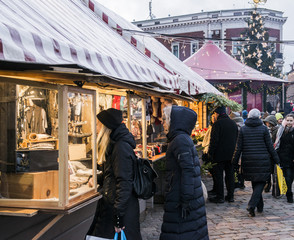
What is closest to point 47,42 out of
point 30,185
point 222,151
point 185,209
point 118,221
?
point 30,185

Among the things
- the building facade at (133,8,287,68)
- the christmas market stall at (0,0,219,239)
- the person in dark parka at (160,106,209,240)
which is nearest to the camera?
the christmas market stall at (0,0,219,239)

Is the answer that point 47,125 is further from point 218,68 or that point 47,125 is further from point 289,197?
point 218,68

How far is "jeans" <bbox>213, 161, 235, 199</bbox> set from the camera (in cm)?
741

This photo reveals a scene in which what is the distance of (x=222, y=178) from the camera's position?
7.41 meters

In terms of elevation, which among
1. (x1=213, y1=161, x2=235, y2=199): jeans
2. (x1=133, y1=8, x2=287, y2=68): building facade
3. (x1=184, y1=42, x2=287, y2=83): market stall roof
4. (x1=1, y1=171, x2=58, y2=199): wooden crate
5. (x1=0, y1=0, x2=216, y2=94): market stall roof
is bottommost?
(x1=213, y1=161, x2=235, y2=199): jeans

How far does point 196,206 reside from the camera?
3480mm

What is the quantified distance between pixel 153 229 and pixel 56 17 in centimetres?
344

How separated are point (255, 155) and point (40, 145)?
402 centimetres

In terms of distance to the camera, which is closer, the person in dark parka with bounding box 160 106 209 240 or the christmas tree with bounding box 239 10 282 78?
the person in dark parka with bounding box 160 106 209 240

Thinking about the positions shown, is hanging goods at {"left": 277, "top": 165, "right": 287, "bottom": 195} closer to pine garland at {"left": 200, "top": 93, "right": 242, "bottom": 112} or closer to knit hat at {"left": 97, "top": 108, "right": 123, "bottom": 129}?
pine garland at {"left": 200, "top": 93, "right": 242, "bottom": 112}

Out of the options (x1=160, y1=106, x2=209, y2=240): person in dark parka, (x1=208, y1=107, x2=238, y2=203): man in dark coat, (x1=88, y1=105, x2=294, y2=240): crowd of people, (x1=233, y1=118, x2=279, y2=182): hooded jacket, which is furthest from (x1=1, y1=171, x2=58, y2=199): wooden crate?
(x1=208, y1=107, x2=238, y2=203): man in dark coat

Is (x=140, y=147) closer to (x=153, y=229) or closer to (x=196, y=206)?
Result: (x=153, y=229)


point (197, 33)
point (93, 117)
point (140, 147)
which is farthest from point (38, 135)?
point (197, 33)

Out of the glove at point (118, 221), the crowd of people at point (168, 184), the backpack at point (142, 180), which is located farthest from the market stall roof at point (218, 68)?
the glove at point (118, 221)
